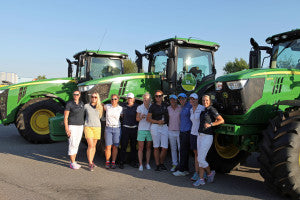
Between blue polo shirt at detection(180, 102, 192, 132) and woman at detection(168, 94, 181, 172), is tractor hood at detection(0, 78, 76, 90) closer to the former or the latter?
woman at detection(168, 94, 181, 172)

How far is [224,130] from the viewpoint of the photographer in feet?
16.0

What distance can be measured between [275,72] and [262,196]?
6.86ft

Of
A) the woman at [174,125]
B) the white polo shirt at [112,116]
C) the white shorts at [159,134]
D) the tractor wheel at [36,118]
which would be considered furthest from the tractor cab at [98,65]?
the woman at [174,125]

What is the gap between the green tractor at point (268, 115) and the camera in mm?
4113

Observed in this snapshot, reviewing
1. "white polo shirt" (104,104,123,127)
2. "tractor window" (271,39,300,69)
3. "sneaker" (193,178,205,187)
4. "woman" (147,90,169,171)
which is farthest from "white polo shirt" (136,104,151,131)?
"tractor window" (271,39,300,69)

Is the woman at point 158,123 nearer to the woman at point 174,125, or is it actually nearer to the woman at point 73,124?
the woman at point 174,125

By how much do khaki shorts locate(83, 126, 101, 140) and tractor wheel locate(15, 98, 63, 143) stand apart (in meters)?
3.65

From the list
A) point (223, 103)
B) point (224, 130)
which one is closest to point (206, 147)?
point (224, 130)

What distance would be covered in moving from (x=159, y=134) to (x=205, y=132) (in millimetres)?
1382

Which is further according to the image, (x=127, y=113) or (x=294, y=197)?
(x=127, y=113)

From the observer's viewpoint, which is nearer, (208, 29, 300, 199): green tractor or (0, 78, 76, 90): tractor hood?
(208, 29, 300, 199): green tractor

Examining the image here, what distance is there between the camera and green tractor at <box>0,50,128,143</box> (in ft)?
29.7

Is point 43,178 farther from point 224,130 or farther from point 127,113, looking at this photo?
point 224,130

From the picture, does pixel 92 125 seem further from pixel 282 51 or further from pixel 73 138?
pixel 282 51
